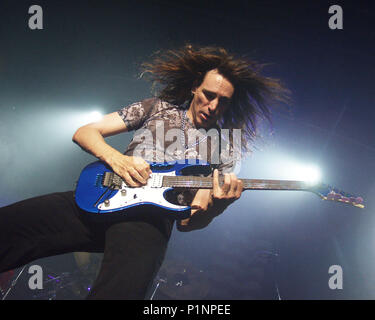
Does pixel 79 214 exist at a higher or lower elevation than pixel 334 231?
higher

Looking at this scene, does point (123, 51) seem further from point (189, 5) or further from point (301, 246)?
point (301, 246)

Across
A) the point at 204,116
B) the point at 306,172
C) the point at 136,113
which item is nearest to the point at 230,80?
the point at 204,116

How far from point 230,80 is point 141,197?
7.11 ft

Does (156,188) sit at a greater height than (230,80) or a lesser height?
lesser

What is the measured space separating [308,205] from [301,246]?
177cm

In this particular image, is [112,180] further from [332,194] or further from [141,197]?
[332,194]

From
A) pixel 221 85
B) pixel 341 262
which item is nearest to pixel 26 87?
pixel 221 85

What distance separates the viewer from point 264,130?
366 cm

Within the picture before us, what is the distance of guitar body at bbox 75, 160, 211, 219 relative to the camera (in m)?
1.64

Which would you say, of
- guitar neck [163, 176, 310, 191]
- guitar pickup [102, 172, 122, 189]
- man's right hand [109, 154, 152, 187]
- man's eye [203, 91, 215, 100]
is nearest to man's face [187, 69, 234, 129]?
man's eye [203, 91, 215, 100]

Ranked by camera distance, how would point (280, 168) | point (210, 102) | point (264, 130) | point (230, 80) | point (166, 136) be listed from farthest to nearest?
point (280, 168) → point (264, 130) → point (230, 80) → point (210, 102) → point (166, 136)

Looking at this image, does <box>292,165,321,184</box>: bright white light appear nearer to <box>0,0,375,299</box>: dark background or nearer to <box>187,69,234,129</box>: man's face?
<box>0,0,375,299</box>: dark background

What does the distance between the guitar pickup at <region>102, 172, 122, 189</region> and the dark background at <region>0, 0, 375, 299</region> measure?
2.72 m

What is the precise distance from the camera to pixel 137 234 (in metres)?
1.44
